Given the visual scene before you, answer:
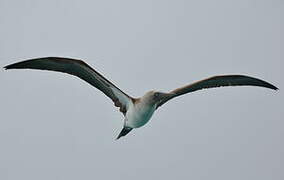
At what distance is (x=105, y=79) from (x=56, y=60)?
136 cm

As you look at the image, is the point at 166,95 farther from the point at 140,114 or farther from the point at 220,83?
the point at 220,83

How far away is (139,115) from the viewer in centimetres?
1747

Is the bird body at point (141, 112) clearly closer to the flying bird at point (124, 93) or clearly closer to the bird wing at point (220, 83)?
the flying bird at point (124, 93)

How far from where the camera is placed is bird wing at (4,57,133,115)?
1684 centimetres

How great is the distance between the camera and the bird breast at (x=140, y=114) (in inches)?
687

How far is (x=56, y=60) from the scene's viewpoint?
16.9 meters

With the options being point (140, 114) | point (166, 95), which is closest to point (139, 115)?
point (140, 114)

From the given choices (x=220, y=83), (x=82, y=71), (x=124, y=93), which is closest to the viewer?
(x=82, y=71)

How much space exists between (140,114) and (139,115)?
0.13 feet

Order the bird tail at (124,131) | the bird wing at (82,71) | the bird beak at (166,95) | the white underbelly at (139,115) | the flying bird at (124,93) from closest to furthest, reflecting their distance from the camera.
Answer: the bird wing at (82,71) < the flying bird at (124,93) < the white underbelly at (139,115) < the bird beak at (166,95) < the bird tail at (124,131)

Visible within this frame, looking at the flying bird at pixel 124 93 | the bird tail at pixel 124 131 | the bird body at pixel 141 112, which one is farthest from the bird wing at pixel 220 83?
the bird tail at pixel 124 131

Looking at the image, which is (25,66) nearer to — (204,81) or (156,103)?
(156,103)

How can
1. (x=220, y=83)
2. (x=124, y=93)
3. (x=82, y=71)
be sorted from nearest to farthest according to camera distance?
(x=82, y=71), (x=124, y=93), (x=220, y=83)

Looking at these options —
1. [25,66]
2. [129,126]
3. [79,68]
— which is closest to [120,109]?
[129,126]
